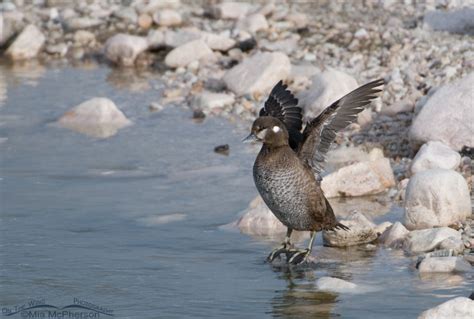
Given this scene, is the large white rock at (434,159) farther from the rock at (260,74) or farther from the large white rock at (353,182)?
the rock at (260,74)

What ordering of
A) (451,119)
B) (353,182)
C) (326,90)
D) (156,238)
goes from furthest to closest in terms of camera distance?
1. (326,90)
2. (451,119)
3. (353,182)
4. (156,238)

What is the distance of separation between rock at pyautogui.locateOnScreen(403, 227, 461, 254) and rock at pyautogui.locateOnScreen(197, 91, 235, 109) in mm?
6704

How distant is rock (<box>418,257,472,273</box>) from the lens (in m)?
8.90

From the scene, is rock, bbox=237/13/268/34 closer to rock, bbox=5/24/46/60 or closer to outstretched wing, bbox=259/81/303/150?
rock, bbox=5/24/46/60

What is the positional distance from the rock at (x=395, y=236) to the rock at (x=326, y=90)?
177 inches

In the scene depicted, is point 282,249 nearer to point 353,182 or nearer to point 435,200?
point 435,200

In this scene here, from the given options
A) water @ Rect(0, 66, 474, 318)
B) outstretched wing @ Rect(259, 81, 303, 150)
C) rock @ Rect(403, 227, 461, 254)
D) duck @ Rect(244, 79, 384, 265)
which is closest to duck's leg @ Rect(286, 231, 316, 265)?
duck @ Rect(244, 79, 384, 265)

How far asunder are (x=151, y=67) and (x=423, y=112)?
325 inches

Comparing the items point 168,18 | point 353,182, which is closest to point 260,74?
point 353,182

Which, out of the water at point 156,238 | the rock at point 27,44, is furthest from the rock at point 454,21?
the rock at point 27,44

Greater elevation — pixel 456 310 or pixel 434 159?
pixel 456 310

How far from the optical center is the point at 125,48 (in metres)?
20.0

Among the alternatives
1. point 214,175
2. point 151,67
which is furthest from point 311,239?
point 151,67

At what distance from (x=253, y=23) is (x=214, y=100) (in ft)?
15.0
